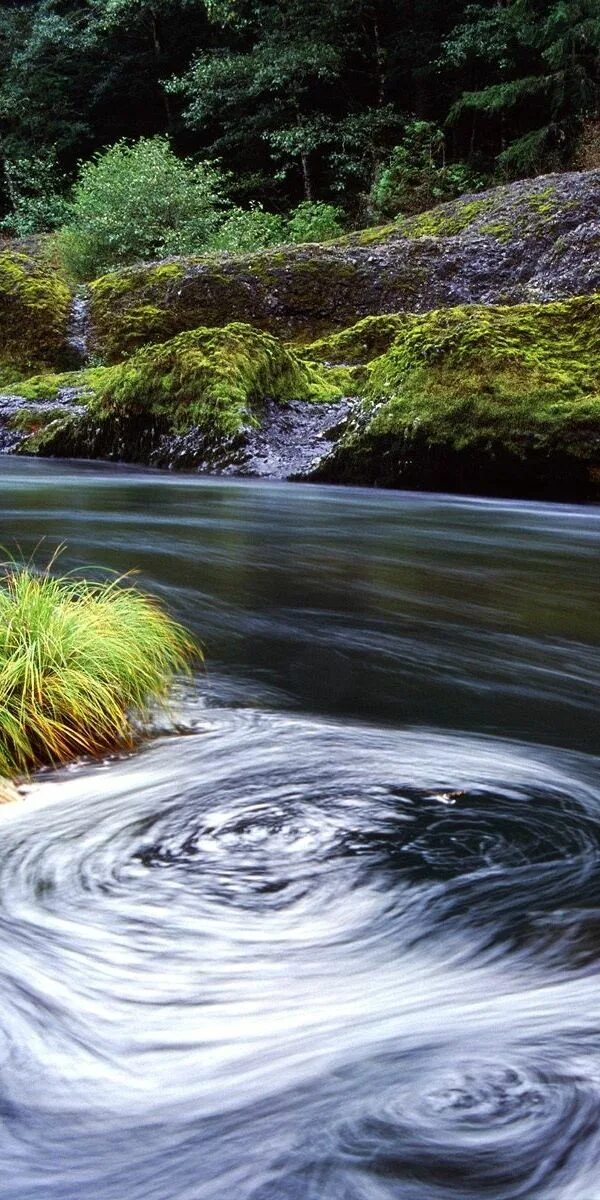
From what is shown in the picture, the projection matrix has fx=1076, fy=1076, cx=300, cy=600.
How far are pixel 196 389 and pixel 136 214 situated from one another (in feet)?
34.1

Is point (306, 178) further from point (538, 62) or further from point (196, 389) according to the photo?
point (196, 389)

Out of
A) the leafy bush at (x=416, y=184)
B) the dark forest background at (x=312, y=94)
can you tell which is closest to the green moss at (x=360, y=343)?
the dark forest background at (x=312, y=94)

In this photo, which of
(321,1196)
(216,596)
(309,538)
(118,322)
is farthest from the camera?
(118,322)

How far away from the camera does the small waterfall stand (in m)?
16.8

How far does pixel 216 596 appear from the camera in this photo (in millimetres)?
6004

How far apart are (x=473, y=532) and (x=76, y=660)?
519 cm

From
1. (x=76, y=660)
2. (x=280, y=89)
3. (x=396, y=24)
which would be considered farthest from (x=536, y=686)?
(x=396, y=24)

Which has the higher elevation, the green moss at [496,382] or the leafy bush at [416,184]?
the leafy bush at [416,184]

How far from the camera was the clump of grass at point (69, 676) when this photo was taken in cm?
348

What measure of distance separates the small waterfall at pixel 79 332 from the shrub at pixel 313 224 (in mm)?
7191

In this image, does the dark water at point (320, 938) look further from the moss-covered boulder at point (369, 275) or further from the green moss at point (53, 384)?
the moss-covered boulder at point (369, 275)

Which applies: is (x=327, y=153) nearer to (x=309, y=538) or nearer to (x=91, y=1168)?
(x=309, y=538)

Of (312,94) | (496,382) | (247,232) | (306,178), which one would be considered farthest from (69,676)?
(312,94)

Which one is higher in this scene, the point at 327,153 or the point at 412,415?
the point at 327,153
